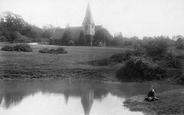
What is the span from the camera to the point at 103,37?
5897 centimetres

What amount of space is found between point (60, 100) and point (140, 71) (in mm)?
12604

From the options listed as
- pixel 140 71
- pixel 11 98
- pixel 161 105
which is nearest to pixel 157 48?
pixel 140 71

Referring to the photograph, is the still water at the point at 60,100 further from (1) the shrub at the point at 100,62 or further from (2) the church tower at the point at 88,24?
(2) the church tower at the point at 88,24

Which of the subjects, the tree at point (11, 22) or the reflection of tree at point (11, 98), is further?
the tree at point (11, 22)

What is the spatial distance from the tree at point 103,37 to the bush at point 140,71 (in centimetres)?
3500

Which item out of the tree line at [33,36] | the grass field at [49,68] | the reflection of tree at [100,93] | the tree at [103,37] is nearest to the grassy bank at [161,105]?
the reflection of tree at [100,93]

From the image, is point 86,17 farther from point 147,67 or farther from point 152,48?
point 147,67

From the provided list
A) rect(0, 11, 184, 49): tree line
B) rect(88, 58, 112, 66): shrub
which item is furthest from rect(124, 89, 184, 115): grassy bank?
rect(0, 11, 184, 49): tree line

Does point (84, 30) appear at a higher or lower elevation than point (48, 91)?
higher

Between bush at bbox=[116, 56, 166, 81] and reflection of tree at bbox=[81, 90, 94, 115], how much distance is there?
751 centimetres

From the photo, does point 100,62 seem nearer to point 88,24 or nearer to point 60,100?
point 60,100

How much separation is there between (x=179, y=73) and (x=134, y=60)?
18.0 feet

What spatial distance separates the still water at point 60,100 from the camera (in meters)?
11.8

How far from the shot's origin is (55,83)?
814 inches
